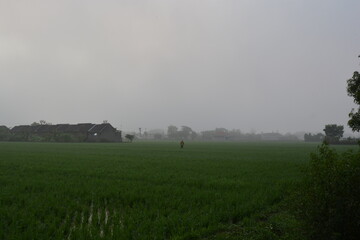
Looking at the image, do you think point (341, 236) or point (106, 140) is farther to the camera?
point (106, 140)

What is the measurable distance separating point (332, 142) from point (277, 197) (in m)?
88.3

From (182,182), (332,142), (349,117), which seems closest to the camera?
(182,182)

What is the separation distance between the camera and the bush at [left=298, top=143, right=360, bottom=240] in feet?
14.9

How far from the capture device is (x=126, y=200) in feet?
28.5

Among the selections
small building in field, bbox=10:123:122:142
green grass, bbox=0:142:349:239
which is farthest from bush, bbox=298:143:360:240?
small building in field, bbox=10:123:122:142

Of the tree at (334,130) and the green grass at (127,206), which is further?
the tree at (334,130)

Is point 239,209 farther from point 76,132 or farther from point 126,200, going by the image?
point 76,132

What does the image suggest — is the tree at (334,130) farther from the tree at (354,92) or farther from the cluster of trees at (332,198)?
the cluster of trees at (332,198)

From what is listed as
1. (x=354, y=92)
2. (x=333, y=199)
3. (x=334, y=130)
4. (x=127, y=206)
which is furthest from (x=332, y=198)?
(x=334, y=130)

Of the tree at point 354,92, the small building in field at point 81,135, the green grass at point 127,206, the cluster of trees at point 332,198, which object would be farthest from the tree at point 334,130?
the cluster of trees at point 332,198

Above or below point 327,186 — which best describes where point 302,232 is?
below

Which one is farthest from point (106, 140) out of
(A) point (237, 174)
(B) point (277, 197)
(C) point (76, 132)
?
(B) point (277, 197)

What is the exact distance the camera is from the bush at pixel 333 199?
14.9 ft

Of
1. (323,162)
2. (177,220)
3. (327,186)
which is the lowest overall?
(177,220)
